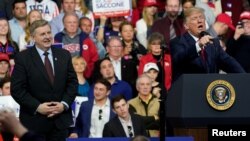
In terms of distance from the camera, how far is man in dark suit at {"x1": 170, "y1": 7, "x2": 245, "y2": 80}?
27.5ft

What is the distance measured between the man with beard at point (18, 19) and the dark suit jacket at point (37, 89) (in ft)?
16.1

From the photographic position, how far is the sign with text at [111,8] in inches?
572

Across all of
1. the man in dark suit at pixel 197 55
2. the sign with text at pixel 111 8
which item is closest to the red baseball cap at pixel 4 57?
the sign with text at pixel 111 8

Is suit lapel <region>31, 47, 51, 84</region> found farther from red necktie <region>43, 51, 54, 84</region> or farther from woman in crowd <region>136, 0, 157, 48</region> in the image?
woman in crowd <region>136, 0, 157, 48</region>

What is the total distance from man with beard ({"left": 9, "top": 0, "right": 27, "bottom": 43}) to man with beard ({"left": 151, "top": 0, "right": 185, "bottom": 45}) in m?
2.07

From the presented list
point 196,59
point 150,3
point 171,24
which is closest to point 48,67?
point 196,59

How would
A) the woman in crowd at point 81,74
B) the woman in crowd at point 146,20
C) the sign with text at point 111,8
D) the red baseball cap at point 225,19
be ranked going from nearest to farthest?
the woman in crowd at point 81,74 → the woman in crowd at point 146,20 → the sign with text at point 111,8 → the red baseball cap at point 225,19

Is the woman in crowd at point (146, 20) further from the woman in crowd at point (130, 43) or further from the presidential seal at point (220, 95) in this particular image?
the presidential seal at point (220, 95)

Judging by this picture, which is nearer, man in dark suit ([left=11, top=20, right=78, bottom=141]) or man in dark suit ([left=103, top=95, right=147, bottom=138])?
man in dark suit ([left=11, top=20, right=78, bottom=141])

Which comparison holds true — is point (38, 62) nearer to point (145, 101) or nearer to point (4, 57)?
point (145, 101)

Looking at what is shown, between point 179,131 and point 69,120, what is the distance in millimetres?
1656

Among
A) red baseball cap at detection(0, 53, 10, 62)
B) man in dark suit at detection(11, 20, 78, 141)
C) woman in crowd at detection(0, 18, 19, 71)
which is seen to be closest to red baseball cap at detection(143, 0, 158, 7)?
woman in crowd at detection(0, 18, 19, 71)

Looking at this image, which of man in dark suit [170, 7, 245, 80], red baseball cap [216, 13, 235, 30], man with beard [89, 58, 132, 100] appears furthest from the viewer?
red baseball cap [216, 13, 235, 30]

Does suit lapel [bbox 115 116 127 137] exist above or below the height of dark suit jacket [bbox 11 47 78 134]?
below
